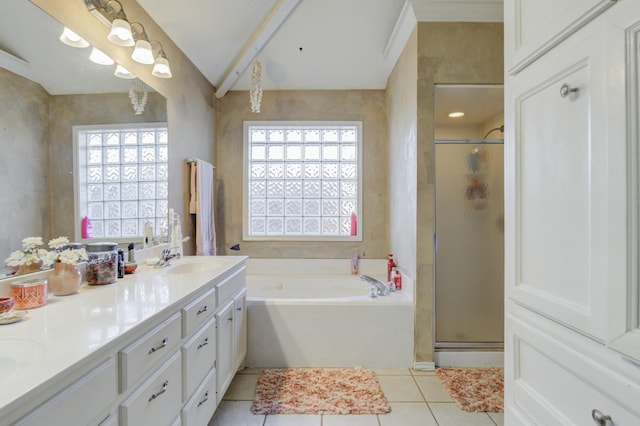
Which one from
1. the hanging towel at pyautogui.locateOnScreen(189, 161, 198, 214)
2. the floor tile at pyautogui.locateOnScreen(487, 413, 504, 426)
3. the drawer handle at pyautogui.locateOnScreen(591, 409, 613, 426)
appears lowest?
the floor tile at pyautogui.locateOnScreen(487, 413, 504, 426)

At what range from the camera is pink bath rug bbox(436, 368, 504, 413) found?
192 cm

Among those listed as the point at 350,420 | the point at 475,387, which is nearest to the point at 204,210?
the point at 350,420

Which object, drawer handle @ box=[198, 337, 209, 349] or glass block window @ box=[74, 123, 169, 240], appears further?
glass block window @ box=[74, 123, 169, 240]

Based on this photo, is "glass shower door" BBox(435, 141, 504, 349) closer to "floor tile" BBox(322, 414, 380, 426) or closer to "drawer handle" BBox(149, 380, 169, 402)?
"floor tile" BBox(322, 414, 380, 426)

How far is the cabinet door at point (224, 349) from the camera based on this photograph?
1679 millimetres

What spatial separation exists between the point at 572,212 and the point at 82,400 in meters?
1.28

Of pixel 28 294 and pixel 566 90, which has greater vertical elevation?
pixel 566 90

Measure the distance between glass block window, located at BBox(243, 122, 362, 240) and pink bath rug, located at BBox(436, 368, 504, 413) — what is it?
165cm

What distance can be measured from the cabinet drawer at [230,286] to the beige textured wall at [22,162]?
83 centimetres

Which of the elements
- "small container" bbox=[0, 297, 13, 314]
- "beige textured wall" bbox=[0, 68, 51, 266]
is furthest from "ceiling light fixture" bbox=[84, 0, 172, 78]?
"small container" bbox=[0, 297, 13, 314]

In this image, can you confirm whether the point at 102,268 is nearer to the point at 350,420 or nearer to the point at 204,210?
the point at 204,210

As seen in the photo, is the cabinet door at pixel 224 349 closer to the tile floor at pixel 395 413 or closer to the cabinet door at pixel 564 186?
the tile floor at pixel 395 413

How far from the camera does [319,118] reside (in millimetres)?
3303

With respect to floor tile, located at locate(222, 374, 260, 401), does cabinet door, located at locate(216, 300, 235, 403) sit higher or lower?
higher
